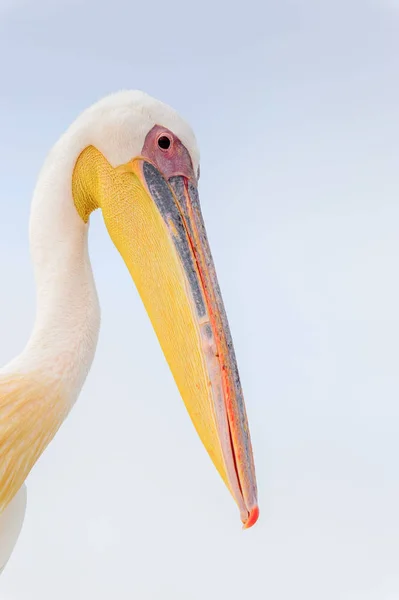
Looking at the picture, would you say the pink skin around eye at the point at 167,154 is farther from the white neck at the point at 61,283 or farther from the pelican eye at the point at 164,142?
the white neck at the point at 61,283

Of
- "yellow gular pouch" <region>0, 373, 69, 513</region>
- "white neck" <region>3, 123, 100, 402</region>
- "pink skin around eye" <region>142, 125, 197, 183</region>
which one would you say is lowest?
"yellow gular pouch" <region>0, 373, 69, 513</region>

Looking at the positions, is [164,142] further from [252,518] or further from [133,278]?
[252,518]

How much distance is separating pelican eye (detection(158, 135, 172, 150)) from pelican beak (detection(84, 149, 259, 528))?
106 millimetres

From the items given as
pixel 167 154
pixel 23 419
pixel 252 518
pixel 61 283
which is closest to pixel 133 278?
pixel 61 283

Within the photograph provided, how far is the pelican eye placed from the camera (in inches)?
143

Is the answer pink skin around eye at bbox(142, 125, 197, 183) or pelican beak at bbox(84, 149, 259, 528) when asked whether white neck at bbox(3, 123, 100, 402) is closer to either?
pelican beak at bbox(84, 149, 259, 528)

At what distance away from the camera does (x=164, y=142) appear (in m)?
3.64

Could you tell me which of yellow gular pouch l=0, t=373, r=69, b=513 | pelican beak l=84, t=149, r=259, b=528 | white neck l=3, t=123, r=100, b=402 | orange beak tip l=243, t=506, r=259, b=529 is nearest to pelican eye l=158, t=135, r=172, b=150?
pelican beak l=84, t=149, r=259, b=528

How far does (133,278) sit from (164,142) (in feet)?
2.35

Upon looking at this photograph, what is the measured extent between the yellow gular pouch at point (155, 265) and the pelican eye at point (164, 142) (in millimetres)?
129

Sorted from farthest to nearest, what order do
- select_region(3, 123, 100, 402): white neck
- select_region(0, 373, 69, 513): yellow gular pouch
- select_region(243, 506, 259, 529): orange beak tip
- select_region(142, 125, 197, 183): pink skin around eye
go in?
1. select_region(142, 125, 197, 183): pink skin around eye
2. select_region(3, 123, 100, 402): white neck
3. select_region(0, 373, 69, 513): yellow gular pouch
4. select_region(243, 506, 259, 529): orange beak tip

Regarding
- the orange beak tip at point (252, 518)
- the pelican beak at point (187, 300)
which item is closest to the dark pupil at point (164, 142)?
the pelican beak at point (187, 300)

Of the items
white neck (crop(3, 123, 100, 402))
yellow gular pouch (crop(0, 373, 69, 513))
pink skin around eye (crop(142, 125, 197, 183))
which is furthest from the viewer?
pink skin around eye (crop(142, 125, 197, 183))

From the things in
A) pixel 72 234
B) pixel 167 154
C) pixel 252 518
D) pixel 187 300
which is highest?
pixel 167 154
